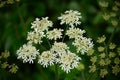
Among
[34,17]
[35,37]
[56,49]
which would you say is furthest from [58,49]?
[34,17]

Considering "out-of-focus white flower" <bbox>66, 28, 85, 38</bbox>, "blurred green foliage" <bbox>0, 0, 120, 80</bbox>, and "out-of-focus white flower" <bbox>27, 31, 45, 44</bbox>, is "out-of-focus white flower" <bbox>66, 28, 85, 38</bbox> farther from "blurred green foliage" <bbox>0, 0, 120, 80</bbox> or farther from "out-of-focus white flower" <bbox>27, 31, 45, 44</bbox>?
"blurred green foliage" <bbox>0, 0, 120, 80</bbox>

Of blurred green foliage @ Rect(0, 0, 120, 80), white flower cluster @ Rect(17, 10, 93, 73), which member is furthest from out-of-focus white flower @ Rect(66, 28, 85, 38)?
blurred green foliage @ Rect(0, 0, 120, 80)

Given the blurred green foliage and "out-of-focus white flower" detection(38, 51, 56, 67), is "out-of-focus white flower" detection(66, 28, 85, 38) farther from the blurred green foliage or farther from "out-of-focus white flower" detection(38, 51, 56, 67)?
the blurred green foliage

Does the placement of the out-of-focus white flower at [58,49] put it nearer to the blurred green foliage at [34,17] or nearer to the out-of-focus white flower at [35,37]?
the out-of-focus white flower at [35,37]

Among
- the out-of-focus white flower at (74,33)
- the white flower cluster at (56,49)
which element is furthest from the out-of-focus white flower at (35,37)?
the out-of-focus white flower at (74,33)

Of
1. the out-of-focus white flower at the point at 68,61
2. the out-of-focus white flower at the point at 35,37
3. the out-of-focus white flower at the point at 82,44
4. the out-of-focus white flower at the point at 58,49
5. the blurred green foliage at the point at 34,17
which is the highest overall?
the blurred green foliage at the point at 34,17

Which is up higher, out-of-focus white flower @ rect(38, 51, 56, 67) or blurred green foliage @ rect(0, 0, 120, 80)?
blurred green foliage @ rect(0, 0, 120, 80)

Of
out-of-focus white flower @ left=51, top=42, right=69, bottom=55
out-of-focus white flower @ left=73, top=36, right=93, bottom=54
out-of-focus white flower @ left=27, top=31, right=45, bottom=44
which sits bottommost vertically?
out-of-focus white flower @ left=51, top=42, right=69, bottom=55

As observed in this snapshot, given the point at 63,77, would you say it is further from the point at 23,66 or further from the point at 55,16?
the point at 55,16

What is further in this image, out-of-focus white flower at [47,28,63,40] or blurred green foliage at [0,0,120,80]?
blurred green foliage at [0,0,120,80]

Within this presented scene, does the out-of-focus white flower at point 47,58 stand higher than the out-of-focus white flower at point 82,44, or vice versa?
the out-of-focus white flower at point 82,44

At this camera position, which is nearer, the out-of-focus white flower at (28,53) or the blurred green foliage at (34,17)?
the out-of-focus white flower at (28,53)

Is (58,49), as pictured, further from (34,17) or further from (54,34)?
(34,17)
